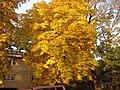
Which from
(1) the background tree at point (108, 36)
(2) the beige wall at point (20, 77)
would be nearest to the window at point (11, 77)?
(2) the beige wall at point (20, 77)

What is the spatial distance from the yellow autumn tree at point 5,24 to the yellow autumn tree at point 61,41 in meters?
2.90

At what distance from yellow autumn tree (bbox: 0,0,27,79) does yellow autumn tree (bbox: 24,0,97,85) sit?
290 cm

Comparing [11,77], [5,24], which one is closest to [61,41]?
[5,24]

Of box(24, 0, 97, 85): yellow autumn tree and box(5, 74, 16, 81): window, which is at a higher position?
box(24, 0, 97, 85): yellow autumn tree

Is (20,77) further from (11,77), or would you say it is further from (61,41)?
(61,41)

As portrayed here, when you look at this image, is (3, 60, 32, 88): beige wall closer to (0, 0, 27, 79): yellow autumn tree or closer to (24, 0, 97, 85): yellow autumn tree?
(24, 0, 97, 85): yellow autumn tree

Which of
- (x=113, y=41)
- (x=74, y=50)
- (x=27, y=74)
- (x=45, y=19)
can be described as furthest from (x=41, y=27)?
(x=27, y=74)

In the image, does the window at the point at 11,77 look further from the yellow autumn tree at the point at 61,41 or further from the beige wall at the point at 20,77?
the yellow autumn tree at the point at 61,41

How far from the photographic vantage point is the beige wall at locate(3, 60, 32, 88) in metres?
42.1

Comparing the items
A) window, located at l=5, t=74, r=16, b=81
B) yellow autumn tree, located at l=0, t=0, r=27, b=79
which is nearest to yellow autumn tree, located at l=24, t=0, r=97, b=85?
yellow autumn tree, located at l=0, t=0, r=27, b=79

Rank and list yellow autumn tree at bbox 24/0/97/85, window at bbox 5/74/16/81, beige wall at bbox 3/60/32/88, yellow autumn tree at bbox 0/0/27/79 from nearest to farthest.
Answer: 1. yellow autumn tree at bbox 0/0/27/79
2. yellow autumn tree at bbox 24/0/97/85
3. window at bbox 5/74/16/81
4. beige wall at bbox 3/60/32/88

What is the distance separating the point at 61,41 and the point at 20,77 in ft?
77.2

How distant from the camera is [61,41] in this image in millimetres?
21641

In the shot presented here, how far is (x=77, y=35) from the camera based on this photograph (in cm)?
2281
